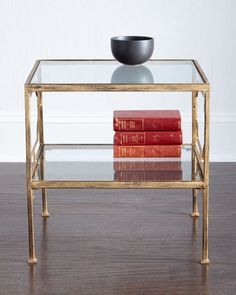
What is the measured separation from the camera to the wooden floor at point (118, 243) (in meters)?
2.93

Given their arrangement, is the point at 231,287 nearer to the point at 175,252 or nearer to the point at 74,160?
the point at 175,252

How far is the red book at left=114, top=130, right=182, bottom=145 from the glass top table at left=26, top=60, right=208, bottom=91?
23 centimetres

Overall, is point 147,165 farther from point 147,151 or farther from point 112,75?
point 112,75

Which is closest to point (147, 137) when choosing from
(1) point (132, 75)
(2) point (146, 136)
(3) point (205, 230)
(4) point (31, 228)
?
(2) point (146, 136)

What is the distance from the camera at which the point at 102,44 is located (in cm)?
427

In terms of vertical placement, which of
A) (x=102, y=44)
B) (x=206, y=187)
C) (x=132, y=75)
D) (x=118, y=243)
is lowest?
(x=118, y=243)

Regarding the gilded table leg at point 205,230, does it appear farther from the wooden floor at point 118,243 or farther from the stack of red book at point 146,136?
the stack of red book at point 146,136

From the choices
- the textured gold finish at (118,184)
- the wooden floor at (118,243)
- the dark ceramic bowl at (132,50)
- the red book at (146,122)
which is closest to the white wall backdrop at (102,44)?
the wooden floor at (118,243)

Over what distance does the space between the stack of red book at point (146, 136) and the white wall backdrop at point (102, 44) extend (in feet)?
3.80

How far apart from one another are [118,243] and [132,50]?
750mm

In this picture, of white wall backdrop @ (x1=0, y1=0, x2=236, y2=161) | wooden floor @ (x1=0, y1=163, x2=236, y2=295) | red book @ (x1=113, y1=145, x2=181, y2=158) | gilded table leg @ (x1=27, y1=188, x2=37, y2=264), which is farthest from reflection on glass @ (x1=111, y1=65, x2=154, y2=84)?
white wall backdrop @ (x1=0, y1=0, x2=236, y2=161)

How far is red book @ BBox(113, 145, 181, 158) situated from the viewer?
124 inches

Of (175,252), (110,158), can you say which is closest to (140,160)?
(110,158)

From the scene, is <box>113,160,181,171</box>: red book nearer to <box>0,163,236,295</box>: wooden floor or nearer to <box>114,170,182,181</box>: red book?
<box>114,170,182,181</box>: red book
